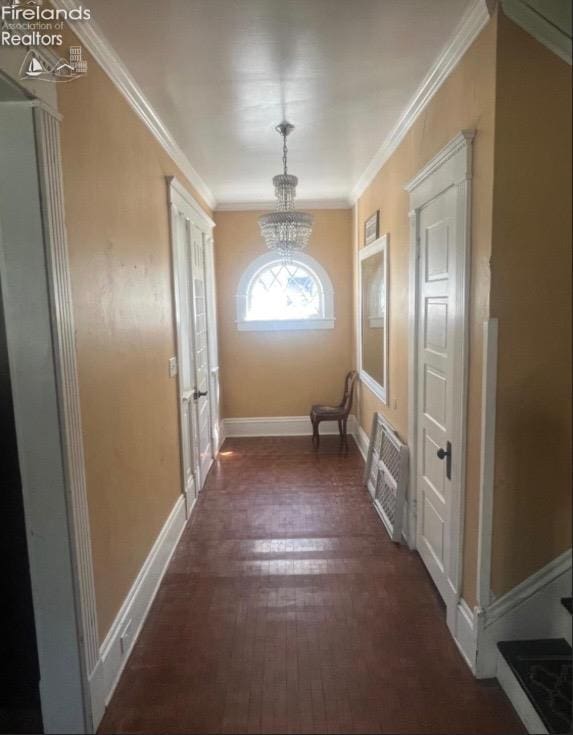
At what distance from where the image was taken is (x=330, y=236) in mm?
5355

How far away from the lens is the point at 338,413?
489cm

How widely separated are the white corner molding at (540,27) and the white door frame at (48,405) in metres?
1.46

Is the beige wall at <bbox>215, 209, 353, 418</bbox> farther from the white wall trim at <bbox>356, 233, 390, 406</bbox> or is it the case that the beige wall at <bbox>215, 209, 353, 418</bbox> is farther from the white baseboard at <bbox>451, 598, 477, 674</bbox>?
the white baseboard at <bbox>451, 598, 477, 674</bbox>

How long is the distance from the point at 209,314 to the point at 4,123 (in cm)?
342

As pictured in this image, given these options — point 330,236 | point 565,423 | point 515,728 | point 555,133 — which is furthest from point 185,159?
point 515,728

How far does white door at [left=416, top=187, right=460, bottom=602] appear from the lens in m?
2.15

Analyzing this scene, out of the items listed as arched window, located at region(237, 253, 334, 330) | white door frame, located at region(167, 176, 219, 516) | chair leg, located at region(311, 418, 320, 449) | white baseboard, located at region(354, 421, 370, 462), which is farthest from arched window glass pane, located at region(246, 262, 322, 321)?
white baseboard, located at region(354, 421, 370, 462)

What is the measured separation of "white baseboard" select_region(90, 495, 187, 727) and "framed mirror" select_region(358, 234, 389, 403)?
1906 millimetres

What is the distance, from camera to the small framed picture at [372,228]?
12.5 feet

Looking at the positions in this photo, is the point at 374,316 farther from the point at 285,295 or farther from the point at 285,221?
the point at 285,295

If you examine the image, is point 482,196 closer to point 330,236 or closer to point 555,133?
point 555,133

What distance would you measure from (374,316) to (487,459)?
2447 millimetres


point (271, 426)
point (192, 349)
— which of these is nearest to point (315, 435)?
point (271, 426)

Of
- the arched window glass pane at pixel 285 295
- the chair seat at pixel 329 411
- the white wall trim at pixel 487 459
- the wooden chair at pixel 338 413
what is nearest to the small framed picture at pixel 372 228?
the arched window glass pane at pixel 285 295
